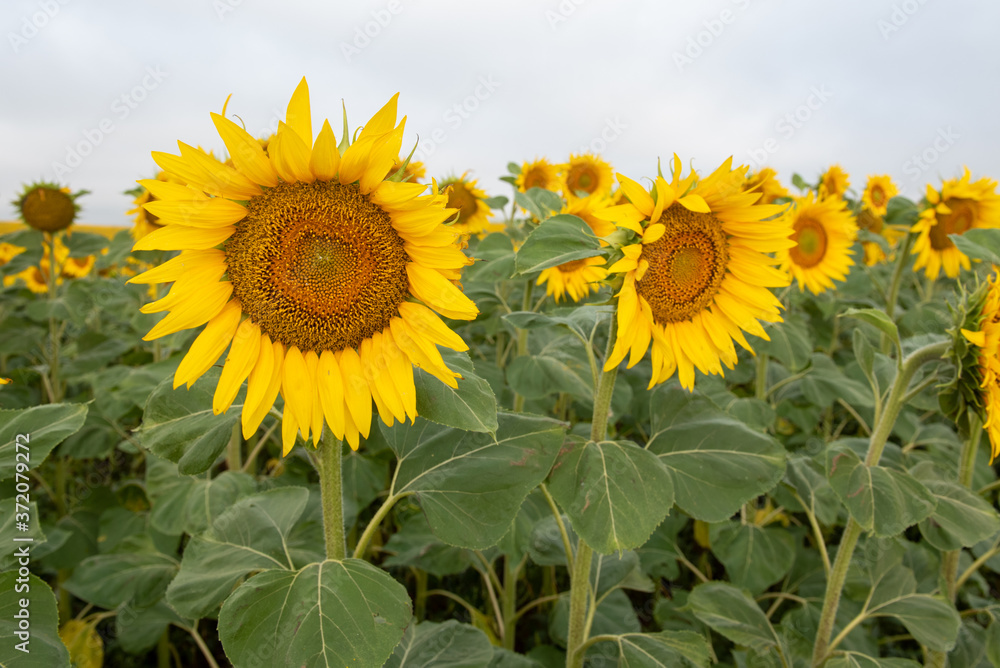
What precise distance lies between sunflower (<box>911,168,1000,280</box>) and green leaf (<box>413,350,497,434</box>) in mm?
3791

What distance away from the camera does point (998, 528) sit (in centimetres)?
184

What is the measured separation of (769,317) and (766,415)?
1370 millimetres

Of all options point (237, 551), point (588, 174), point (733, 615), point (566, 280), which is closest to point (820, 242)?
point (566, 280)

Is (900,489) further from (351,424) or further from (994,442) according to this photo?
(351,424)

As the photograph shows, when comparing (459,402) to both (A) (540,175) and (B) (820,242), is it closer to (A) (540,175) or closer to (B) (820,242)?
(B) (820,242)

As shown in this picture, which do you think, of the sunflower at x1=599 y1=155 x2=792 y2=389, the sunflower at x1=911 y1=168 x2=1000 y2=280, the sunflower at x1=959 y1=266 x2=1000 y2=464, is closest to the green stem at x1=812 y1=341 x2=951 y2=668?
the sunflower at x1=959 y1=266 x2=1000 y2=464

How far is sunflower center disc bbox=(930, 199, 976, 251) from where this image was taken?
395 centimetres

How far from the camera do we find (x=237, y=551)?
152 cm

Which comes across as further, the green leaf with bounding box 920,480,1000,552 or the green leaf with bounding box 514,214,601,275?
the green leaf with bounding box 920,480,1000,552

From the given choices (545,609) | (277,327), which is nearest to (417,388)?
(277,327)

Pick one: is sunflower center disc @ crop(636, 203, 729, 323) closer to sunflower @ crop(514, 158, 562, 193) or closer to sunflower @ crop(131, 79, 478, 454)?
sunflower @ crop(131, 79, 478, 454)

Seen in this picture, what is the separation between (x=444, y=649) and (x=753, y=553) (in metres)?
1.51

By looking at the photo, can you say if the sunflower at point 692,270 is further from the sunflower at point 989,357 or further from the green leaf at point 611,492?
the sunflower at point 989,357

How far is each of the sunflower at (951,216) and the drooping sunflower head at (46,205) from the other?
5.56m
